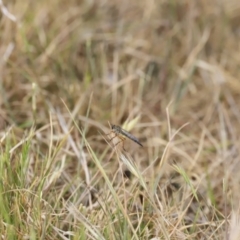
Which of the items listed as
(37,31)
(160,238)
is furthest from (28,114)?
(160,238)

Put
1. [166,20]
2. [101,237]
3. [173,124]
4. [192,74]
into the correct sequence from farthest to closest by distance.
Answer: [166,20] < [192,74] < [173,124] < [101,237]

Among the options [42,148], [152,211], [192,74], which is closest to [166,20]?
[192,74]

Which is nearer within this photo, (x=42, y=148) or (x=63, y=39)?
(x=42, y=148)

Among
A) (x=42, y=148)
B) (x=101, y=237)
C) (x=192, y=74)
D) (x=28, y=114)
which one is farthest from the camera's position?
(x=192, y=74)

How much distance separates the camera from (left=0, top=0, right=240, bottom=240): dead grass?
1134mm

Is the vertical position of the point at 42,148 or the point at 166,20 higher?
the point at 166,20

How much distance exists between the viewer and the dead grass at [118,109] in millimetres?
1134

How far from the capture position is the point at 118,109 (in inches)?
69.2

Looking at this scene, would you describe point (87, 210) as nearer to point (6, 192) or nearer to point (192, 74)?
point (6, 192)

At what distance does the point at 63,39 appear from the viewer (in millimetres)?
1922

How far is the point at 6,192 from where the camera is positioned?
1089mm

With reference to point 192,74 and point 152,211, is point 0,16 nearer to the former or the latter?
point 192,74

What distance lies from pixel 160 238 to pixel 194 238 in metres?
0.08

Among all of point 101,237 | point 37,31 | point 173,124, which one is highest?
point 37,31
